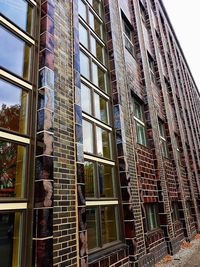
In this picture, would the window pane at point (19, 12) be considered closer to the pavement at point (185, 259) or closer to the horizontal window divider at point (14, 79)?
the horizontal window divider at point (14, 79)

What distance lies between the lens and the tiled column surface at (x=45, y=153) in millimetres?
3010

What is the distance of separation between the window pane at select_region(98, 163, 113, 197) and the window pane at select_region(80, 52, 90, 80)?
2222 millimetres

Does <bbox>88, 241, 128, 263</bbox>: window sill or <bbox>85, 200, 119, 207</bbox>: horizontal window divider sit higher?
<bbox>85, 200, 119, 207</bbox>: horizontal window divider

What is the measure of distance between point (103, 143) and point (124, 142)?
72cm

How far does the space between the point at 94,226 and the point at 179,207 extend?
704cm

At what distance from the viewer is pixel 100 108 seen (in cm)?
591

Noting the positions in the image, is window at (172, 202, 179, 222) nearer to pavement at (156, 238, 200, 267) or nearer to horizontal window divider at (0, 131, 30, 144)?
pavement at (156, 238, 200, 267)

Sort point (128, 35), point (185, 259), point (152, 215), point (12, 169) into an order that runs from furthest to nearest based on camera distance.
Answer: point (128, 35) < point (152, 215) < point (185, 259) < point (12, 169)

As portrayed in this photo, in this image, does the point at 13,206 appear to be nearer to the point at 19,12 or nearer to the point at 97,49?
the point at 19,12

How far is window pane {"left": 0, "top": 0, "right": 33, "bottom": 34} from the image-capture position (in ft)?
12.4

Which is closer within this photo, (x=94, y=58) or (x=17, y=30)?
(x=17, y=30)

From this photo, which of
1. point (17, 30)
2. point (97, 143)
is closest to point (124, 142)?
point (97, 143)

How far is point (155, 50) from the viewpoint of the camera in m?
12.0

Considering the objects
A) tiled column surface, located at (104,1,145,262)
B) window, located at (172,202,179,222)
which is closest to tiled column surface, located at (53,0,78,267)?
tiled column surface, located at (104,1,145,262)
